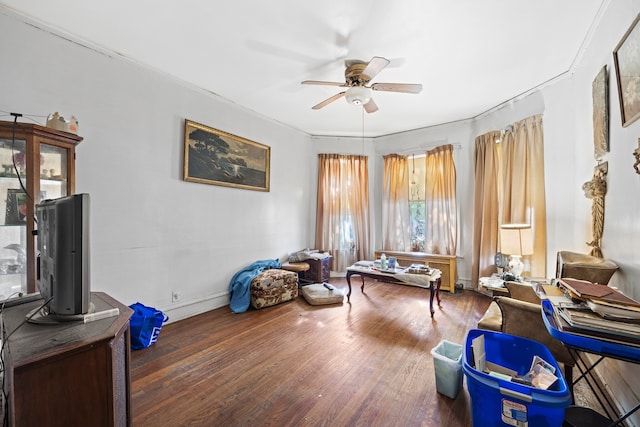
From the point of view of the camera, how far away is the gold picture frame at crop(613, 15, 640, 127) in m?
1.46

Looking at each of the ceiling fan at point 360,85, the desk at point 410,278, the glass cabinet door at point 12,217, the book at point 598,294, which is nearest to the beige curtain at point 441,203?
the desk at point 410,278

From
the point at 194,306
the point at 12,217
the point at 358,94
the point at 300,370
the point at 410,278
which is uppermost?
the point at 358,94

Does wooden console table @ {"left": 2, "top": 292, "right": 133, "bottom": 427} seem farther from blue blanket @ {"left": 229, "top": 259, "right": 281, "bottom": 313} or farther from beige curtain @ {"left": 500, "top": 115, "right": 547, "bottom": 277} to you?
beige curtain @ {"left": 500, "top": 115, "right": 547, "bottom": 277}

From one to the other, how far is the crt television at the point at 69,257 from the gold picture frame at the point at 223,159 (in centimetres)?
215

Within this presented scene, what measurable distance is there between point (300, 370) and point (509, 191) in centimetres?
361

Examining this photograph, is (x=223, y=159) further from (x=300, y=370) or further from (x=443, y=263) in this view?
Answer: (x=443, y=263)

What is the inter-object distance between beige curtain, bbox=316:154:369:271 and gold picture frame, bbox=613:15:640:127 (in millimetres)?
3712

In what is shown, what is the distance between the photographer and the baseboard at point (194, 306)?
9.82ft

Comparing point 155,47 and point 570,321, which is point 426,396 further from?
point 155,47

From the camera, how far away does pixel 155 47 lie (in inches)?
98.2

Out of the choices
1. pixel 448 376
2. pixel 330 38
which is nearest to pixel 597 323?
pixel 448 376

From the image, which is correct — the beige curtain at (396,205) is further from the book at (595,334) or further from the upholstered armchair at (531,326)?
the book at (595,334)

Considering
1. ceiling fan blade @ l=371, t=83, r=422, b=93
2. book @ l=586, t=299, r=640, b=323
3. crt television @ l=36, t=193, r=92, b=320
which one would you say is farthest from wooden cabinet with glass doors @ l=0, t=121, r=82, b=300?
book @ l=586, t=299, r=640, b=323

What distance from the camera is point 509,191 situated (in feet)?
11.9
